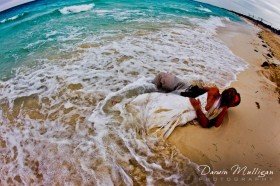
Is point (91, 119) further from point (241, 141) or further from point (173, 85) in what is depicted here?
point (241, 141)

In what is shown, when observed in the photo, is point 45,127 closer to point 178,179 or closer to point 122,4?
point 178,179

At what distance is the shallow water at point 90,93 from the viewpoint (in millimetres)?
4348

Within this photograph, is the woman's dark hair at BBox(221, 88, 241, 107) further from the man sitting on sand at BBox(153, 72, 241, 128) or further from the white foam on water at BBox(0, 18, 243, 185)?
the white foam on water at BBox(0, 18, 243, 185)

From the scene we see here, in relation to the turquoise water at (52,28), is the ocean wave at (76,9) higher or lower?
lower

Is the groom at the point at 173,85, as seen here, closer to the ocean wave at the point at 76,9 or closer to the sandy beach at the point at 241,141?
the sandy beach at the point at 241,141

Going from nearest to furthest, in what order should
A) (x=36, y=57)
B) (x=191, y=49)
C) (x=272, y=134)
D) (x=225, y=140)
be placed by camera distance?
(x=225, y=140)
(x=272, y=134)
(x=36, y=57)
(x=191, y=49)

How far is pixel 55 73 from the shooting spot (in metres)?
7.70

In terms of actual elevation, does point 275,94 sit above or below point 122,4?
above

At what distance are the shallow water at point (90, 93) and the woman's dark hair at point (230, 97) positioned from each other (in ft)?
4.57

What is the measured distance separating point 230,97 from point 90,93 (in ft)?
11.2

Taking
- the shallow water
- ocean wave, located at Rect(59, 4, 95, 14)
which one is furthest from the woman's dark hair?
ocean wave, located at Rect(59, 4, 95, 14)

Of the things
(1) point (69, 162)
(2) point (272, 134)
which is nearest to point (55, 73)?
(1) point (69, 162)

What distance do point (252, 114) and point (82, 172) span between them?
13.2ft

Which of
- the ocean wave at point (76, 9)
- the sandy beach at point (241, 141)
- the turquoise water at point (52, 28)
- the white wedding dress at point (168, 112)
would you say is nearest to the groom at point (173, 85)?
the white wedding dress at point (168, 112)
